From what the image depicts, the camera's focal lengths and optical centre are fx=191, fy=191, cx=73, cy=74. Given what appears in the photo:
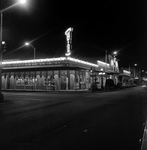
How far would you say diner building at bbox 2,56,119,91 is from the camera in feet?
108

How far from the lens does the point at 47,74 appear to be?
36250mm

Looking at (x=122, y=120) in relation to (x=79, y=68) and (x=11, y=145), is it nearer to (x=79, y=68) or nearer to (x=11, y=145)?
(x=11, y=145)

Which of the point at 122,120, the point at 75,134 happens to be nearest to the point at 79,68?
the point at 122,120

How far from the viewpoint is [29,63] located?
3494 cm

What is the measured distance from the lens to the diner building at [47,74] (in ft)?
108

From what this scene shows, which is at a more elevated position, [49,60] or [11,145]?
[49,60]

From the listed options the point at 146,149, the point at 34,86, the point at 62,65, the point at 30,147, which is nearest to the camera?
the point at 146,149

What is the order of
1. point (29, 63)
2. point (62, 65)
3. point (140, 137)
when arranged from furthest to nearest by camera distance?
point (29, 63) < point (62, 65) < point (140, 137)

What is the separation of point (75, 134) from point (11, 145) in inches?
83.7

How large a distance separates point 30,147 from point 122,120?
16.2 feet

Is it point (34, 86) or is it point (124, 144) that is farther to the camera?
point (34, 86)

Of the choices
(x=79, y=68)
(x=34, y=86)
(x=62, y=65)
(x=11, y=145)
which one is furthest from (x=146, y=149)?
(x=34, y=86)

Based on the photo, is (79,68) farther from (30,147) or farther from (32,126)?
(30,147)

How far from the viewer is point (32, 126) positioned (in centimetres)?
763
